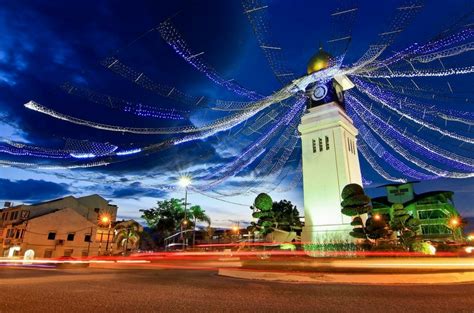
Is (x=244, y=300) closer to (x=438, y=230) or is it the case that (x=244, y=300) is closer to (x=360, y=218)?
(x=360, y=218)

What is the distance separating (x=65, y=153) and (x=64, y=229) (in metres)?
25.6

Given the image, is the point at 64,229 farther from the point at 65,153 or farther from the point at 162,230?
the point at 65,153

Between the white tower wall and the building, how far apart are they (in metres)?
22.7

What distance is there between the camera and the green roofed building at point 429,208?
4128 cm

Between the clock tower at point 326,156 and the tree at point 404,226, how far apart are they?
3636mm

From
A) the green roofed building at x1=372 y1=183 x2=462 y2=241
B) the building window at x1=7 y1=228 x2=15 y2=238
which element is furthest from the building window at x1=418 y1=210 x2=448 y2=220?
the building window at x1=7 y1=228 x2=15 y2=238

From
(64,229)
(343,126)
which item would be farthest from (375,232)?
(64,229)

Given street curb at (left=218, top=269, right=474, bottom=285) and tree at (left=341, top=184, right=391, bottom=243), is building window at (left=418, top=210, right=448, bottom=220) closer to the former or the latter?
tree at (left=341, top=184, right=391, bottom=243)

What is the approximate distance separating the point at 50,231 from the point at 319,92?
35.2 meters

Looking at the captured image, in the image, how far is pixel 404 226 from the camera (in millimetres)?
19391

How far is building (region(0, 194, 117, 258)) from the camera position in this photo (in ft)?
116

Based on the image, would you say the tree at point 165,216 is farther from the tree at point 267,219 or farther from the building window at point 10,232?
the tree at point 267,219

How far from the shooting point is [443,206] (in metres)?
42.7

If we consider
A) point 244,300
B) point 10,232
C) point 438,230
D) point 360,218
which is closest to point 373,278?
point 244,300
